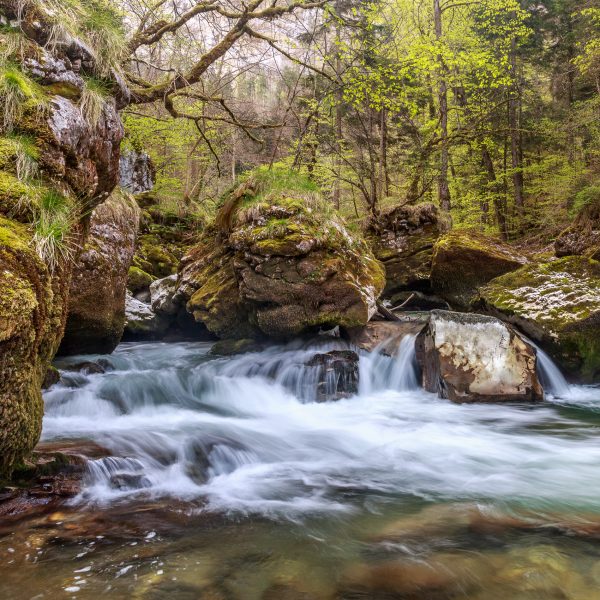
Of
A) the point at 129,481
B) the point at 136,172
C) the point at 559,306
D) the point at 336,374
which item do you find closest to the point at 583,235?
the point at 559,306

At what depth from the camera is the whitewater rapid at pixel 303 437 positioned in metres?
3.59

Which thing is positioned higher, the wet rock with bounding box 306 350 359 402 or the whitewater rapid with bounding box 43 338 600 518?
the wet rock with bounding box 306 350 359 402

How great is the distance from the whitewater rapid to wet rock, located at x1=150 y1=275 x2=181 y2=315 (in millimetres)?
1670

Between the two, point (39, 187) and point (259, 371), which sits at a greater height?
point (39, 187)

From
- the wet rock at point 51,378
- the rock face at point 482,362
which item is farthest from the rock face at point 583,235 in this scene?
the wet rock at point 51,378

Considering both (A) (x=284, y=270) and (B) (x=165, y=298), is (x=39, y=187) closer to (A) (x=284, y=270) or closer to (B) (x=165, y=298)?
(A) (x=284, y=270)

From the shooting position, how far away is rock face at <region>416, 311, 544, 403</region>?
6359mm

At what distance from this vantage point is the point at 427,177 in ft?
47.3

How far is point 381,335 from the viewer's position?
7.92 m

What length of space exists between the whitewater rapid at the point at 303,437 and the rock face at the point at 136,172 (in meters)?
8.36

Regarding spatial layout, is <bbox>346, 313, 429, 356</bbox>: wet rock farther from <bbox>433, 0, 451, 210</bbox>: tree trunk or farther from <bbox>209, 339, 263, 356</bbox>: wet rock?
<bbox>433, 0, 451, 210</bbox>: tree trunk

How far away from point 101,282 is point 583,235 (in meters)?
9.19

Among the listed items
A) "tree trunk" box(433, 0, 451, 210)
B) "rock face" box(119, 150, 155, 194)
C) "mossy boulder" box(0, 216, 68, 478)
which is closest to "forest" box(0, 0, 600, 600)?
"mossy boulder" box(0, 216, 68, 478)

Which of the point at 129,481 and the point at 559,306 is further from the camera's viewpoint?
the point at 559,306
